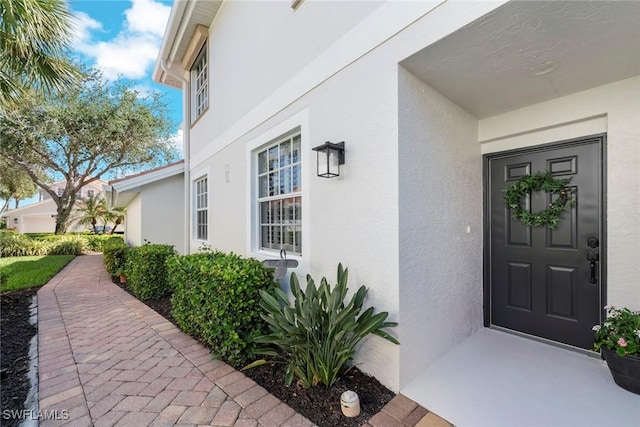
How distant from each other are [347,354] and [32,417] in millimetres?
2646

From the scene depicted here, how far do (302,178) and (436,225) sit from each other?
5.56ft

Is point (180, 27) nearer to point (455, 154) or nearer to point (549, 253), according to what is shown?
point (455, 154)

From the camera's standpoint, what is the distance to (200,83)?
8.16 m

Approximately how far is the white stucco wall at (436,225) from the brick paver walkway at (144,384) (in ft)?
2.73

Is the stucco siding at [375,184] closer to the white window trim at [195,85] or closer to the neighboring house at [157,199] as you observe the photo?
the white window trim at [195,85]

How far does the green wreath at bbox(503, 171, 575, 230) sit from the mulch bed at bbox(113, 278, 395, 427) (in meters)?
2.62

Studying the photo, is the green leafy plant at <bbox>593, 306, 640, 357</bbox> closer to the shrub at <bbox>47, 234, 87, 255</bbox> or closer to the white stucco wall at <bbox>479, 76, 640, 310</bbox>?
the white stucco wall at <bbox>479, 76, 640, 310</bbox>

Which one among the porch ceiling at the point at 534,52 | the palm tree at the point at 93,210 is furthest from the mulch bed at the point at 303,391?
the palm tree at the point at 93,210

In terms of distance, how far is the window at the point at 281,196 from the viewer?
4.27 metres

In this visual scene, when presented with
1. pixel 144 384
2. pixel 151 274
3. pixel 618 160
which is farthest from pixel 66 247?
pixel 618 160

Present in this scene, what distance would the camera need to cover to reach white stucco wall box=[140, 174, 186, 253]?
948 centimetres

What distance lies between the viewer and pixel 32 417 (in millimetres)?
2484

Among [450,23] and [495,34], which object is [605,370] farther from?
[450,23]

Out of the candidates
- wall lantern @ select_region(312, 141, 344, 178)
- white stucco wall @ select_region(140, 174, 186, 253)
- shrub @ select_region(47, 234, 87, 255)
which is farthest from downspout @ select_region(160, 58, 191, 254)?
shrub @ select_region(47, 234, 87, 255)
